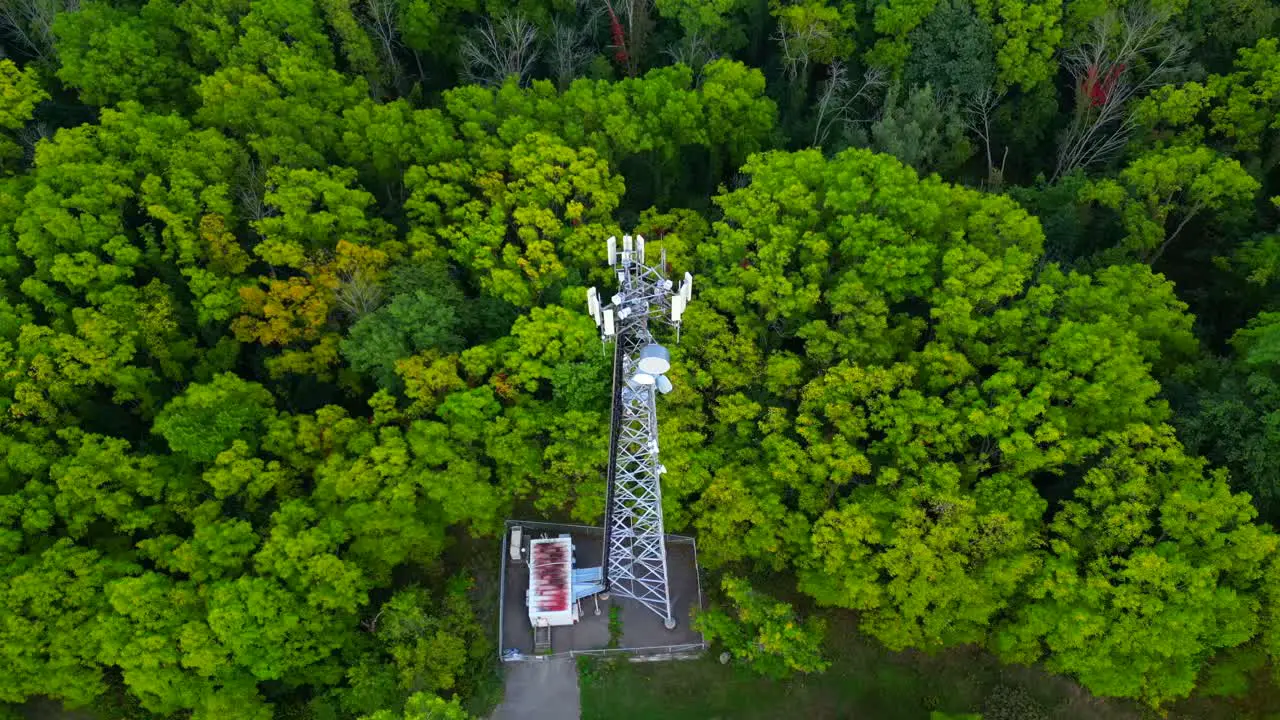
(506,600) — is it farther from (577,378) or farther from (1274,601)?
(1274,601)

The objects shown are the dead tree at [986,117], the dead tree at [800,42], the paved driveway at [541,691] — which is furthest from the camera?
the dead tree at [800,42]

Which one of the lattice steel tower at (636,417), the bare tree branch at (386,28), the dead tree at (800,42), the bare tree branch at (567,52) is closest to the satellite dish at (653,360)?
the lattice steel tower at (636,417)

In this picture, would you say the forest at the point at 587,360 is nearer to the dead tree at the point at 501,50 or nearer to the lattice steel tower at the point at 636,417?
the dead tree at the point at 501,50

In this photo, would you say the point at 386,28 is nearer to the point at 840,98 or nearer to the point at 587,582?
the point at 840,98

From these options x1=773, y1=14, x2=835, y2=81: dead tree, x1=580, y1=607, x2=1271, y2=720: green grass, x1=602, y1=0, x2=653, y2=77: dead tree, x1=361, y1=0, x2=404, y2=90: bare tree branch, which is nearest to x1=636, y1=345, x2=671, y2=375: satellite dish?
x1=580, y1=607, x2=1271, y2=720: green grass

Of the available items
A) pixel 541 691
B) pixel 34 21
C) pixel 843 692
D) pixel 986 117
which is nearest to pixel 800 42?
pixel 986 117

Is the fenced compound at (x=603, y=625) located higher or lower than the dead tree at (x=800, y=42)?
lower
